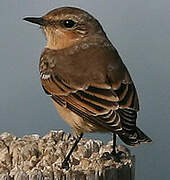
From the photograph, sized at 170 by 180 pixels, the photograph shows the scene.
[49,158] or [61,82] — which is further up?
[61,82]

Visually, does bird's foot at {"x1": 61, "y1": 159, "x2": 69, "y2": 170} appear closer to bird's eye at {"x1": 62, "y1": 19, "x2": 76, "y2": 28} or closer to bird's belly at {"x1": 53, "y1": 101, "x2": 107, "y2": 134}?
bird's belly at {"x1": 53, "y1": 101, "x2": 107, "y2": 134}

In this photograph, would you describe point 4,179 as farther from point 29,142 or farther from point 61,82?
point 61,82

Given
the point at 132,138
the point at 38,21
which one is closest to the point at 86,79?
the point at 132,138

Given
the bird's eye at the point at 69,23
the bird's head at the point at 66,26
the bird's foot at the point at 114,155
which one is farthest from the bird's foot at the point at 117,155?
the bird's eye at the point at 69,23

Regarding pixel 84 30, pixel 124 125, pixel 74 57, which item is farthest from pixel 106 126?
pixel 84 30

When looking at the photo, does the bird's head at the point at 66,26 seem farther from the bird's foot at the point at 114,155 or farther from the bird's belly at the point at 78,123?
the bird's foot at the point at 114,155

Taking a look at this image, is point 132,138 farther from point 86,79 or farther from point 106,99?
point 86,79

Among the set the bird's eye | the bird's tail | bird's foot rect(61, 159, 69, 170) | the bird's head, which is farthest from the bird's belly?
the bird's eye
